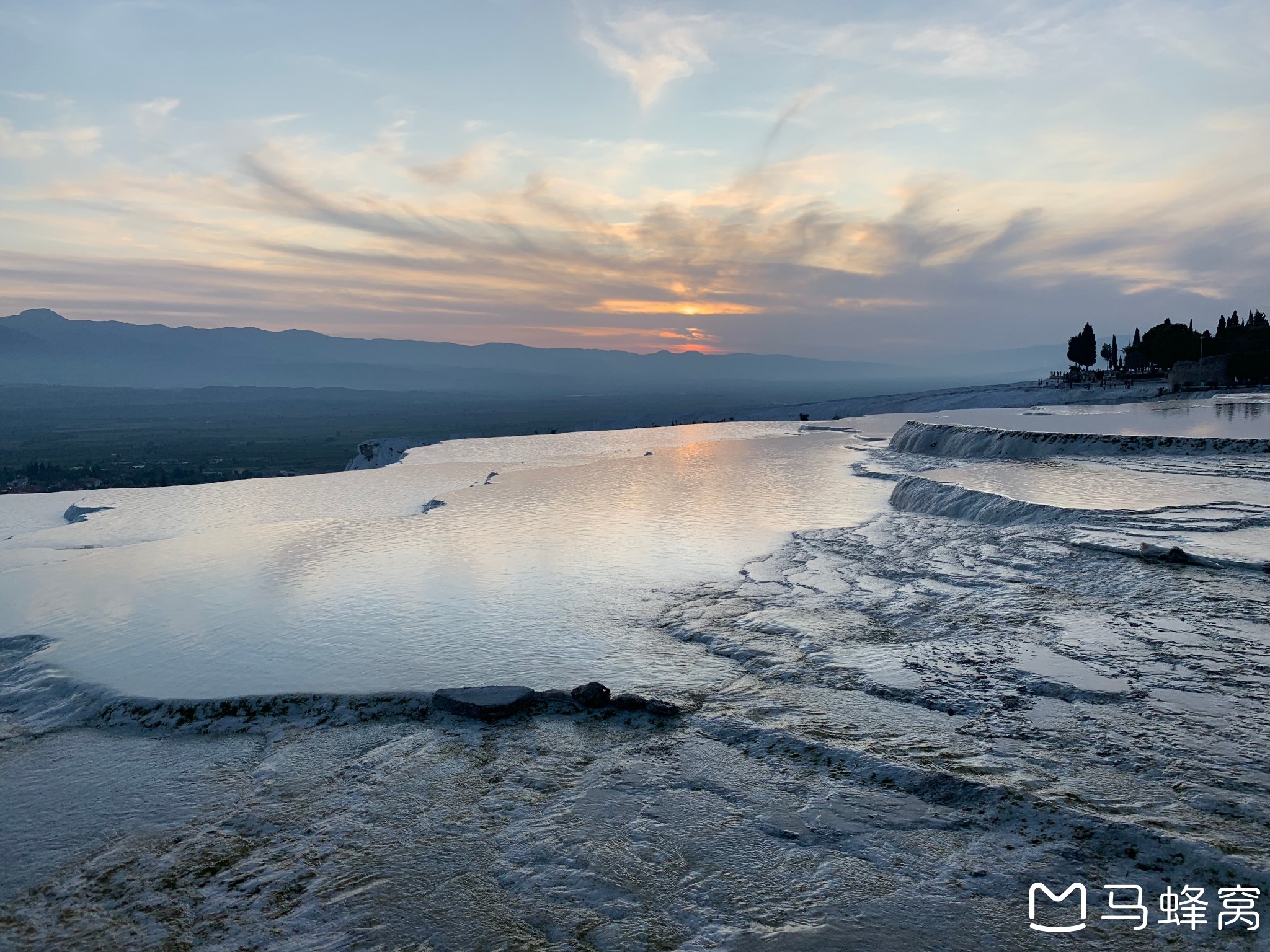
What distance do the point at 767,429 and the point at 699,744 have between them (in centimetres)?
4434

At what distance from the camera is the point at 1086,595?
10.7 metres

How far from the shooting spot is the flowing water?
5395mm

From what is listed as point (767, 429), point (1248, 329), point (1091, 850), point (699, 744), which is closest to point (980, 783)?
point (1091, 850)

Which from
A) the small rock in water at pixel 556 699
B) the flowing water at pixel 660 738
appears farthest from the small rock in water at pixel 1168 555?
the small rock in water at pixel 556 699

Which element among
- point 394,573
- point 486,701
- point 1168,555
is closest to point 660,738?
point 486,701

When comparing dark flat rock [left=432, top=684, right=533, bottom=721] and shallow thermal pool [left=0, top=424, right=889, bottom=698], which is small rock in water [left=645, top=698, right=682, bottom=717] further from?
dark flat rock [left=432, top=684, right=533, bottom=721]

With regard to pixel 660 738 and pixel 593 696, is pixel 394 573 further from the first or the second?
pixel 660 738

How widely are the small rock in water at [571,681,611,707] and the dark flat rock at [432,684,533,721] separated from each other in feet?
1.96

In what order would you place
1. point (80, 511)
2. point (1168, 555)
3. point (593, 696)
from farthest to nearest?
point (80, 511), point (1168, 555), point (593, 696)

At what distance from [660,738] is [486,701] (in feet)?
6.72

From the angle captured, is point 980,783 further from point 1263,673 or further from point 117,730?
point 117,730

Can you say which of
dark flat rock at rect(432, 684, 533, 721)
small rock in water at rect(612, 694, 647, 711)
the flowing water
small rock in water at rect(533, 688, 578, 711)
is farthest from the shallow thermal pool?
small rock in water at rect(612, 694, 647, 711)

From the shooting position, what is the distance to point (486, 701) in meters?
8.43

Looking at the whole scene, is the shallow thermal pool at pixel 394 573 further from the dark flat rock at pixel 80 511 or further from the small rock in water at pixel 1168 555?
the small rock in water at pixel 1168 555
